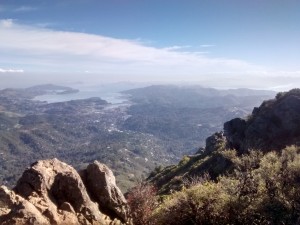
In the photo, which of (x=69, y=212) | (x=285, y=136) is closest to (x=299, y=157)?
(x=69, y=212)

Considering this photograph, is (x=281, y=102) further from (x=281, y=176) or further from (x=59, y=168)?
(x=59, y=168)

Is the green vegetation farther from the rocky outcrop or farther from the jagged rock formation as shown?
the rocky outcrop

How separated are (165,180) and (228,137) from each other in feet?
111

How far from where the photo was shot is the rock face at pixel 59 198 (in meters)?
28.9

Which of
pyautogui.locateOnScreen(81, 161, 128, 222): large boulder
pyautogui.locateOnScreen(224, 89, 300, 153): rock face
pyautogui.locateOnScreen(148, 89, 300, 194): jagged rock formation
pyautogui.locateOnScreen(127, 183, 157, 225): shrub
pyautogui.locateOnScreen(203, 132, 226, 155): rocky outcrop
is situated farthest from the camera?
pyautogui.locateOnScreen(203, 132, 226, 155): rocky outcrop

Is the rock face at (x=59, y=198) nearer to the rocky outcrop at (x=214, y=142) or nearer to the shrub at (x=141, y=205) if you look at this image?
the shrub at (x=141, y=205)

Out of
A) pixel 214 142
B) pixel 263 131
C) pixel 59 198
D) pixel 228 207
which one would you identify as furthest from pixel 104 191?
pixel 214 142

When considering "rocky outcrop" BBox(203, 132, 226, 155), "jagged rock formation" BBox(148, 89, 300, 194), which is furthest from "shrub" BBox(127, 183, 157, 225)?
A: "rocky outcrop" BBox(203, 132, 226, 155)

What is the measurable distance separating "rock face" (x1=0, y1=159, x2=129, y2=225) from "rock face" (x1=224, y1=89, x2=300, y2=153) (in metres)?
60.8

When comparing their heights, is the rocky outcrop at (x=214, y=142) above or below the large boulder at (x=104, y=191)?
below

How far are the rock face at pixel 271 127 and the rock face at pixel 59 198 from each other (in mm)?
60820

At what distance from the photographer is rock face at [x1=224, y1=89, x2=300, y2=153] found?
94125mm

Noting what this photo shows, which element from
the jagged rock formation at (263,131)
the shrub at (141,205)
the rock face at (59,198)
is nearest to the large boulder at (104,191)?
the rock face at (59,198)

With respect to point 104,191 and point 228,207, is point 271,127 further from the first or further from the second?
point 104,191
